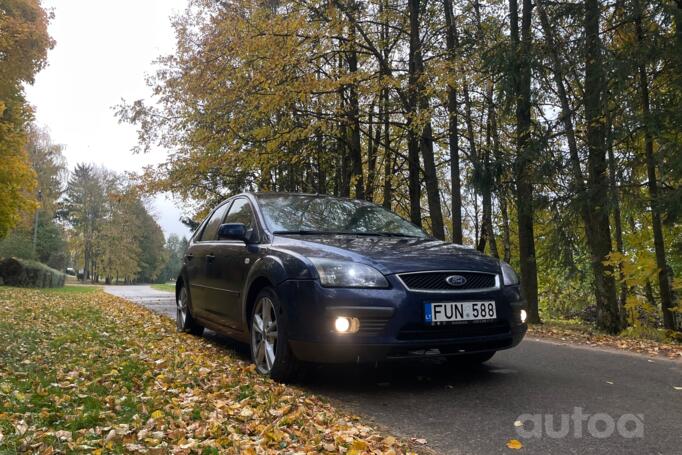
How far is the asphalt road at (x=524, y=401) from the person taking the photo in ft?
9.68

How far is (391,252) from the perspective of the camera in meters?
4.17

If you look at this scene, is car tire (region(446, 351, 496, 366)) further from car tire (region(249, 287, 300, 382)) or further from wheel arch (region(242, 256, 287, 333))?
wheel arch (region(242, 256, 287, 333))

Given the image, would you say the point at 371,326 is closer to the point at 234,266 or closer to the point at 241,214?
the point at 234,266

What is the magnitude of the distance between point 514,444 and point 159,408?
6.65 feet

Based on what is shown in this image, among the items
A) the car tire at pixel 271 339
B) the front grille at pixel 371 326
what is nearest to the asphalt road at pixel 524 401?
the car tire at pixel 271 339

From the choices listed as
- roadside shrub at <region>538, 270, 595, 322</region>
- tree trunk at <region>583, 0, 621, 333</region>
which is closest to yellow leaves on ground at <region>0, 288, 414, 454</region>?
tree trunk at <region>583, 0, 621, 333</region>

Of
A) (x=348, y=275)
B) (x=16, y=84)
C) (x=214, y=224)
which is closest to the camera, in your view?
(x=348, y=275)

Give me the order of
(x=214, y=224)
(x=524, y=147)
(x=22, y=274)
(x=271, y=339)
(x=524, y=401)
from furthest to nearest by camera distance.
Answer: (x=22, y=274)
(x=524, y=147)
(x=214, y=224)
(x=271, y=339)
(x=524, y=401)

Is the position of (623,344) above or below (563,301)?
above

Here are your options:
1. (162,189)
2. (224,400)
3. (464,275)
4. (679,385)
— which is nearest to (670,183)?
(679,385)

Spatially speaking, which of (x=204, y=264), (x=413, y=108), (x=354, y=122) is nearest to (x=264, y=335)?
(x=204, y=264)

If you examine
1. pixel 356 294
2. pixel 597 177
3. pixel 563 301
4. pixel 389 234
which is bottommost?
pixel 563 301

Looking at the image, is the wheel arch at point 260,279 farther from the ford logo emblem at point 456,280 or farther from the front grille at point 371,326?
the ford logo emblem at point 456,280

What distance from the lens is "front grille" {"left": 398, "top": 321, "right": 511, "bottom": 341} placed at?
3.80 meters
